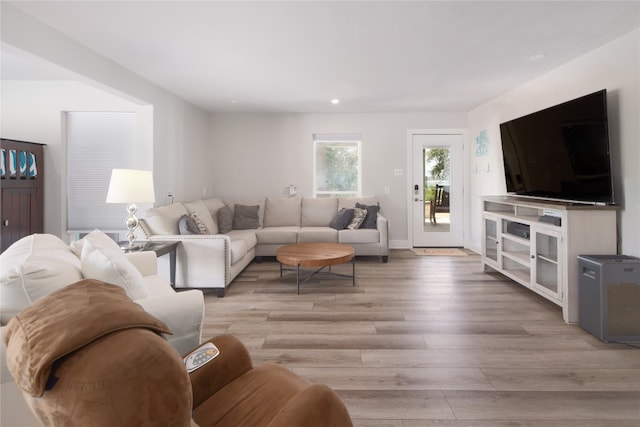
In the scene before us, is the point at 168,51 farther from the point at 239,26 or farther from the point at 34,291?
the point at 34,291

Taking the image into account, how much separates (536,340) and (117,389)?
2.84 metres

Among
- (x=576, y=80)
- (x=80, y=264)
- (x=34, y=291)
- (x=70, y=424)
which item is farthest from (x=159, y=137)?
(x=576, y=80)

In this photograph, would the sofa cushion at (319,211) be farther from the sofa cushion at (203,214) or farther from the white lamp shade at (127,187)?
the white lamp shade at (127,187)

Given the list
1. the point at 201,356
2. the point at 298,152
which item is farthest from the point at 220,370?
the point at 298,152

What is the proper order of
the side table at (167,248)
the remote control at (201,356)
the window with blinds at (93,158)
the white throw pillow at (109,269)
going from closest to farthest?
the remote control at (201,356), the white throw pillow at (109,269), the side table at (167,248), the window with blinds at (93,158)

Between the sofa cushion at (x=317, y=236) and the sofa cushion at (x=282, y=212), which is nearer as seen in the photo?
the sofa cushion at (x=317, y=236)

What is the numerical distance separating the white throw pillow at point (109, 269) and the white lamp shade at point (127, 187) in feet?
A: 4.79

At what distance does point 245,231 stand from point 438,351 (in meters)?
3.51

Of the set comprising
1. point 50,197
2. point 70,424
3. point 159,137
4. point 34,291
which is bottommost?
point 70,424

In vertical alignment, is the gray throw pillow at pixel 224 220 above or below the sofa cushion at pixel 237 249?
above

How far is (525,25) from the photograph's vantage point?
2.71 m

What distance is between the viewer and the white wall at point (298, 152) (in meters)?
6.07

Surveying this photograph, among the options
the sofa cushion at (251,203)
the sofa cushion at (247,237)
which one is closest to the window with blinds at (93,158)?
the sofa cushion at (247,237)

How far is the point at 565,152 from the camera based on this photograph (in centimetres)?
320
